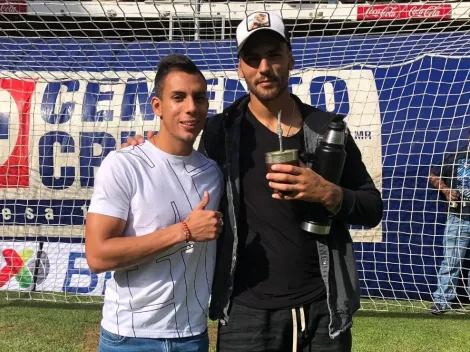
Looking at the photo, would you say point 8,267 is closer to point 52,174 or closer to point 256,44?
point 52,174

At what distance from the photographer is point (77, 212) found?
548cm

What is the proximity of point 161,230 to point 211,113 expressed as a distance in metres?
3.80

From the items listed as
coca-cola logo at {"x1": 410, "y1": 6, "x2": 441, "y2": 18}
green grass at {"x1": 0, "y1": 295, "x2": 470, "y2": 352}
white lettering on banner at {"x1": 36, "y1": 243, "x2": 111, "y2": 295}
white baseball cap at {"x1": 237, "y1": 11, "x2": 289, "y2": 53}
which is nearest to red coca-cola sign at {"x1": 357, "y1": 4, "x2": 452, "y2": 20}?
coca-cola logo at {"x1": 410, "y1": 6, "x2": 441, "y2": 18}

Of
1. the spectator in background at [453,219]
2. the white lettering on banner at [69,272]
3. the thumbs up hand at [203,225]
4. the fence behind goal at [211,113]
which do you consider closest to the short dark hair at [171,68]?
the thumbs up hand at [203,225]

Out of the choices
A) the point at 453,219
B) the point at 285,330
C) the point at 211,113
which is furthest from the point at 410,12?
the point at 285,330

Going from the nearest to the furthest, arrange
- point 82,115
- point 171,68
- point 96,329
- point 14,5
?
point 171,68 < point 96,329 < point 82,115 < point 14,5

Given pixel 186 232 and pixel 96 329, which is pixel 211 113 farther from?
pixel 186 232

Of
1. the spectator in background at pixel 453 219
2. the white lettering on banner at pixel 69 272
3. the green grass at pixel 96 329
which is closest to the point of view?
the green grass at pixel 96 329

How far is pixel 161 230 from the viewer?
171 centimetres

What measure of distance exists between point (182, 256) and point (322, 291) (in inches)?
20.2

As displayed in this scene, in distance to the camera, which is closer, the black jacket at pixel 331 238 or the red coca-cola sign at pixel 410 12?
the black jacket at pixel 331 238

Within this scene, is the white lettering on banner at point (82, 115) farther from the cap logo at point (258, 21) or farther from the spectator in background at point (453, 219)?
the cap logo at point (258, 21)

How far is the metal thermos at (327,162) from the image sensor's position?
1.73 meters

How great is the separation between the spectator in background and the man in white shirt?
3636 millimetres
